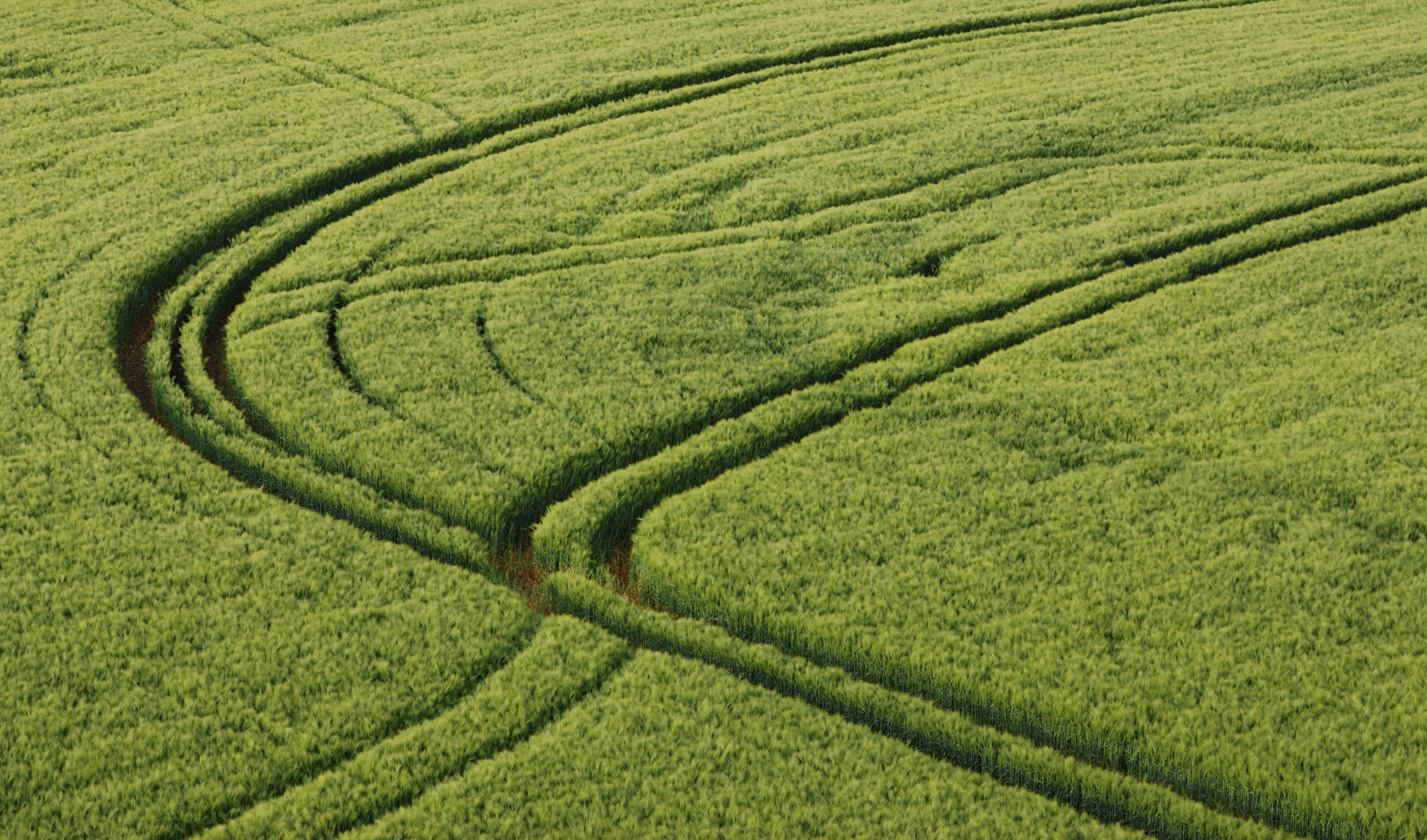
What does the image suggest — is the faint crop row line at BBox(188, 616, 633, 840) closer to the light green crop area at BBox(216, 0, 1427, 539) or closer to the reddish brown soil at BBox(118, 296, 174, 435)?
the light green crop area at BBox(216, 0, 1427, 539)

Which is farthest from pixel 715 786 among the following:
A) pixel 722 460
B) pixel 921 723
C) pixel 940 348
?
pixel 940 348

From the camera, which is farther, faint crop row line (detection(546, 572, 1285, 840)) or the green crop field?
the green crop field

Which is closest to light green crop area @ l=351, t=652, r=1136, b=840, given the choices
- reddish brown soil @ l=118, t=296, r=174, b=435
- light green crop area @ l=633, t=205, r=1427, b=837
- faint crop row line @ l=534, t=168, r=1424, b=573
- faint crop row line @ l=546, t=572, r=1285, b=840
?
faint crop row line @ l=546, t=572, r=1285, b=840

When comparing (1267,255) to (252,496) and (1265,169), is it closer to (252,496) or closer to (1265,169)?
(1265,169)

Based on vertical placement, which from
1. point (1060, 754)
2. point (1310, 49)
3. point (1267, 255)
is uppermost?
point (1310, 49)

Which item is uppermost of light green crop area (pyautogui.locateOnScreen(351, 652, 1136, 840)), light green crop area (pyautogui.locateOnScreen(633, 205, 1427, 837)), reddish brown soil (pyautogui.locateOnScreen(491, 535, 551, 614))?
light green crop area (pyautogui.locateOnScreen(633, 205, 1427, 837))

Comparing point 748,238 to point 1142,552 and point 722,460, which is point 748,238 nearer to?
point 722,460

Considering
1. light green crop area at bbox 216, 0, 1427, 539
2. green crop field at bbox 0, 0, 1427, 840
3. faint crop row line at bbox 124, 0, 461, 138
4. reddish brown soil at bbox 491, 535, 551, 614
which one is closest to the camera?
green crop field at bbox 0, 0, 1427, 840

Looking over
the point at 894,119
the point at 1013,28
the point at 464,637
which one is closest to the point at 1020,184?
the point at 894,119
